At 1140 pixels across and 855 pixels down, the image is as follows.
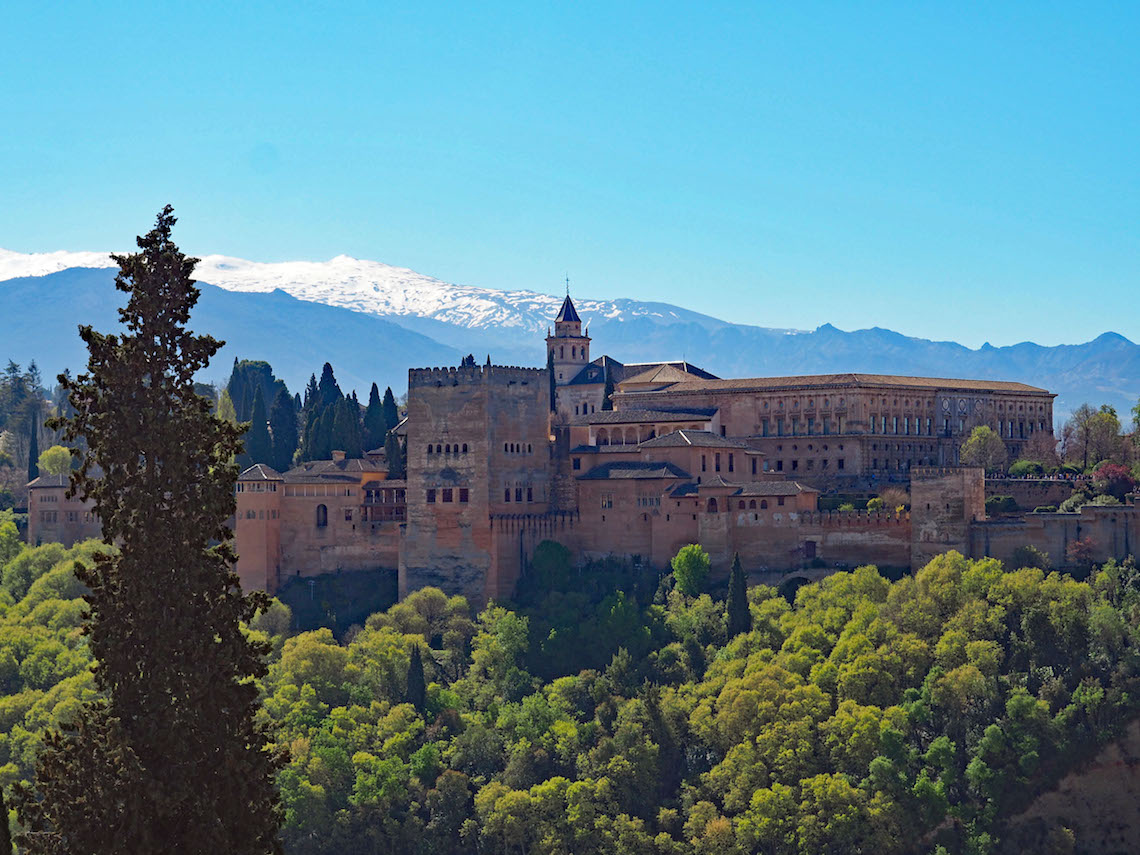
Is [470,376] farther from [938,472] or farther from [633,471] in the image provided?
[938,472]

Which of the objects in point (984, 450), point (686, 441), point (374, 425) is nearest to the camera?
point (686, 441)

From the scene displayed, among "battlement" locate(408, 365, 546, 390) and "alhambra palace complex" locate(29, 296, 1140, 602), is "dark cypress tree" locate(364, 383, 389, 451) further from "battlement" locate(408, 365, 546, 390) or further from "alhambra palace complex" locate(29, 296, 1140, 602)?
"battlement" locate(408, 365, 546, 390)

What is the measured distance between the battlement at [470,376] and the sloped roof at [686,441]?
535 cm

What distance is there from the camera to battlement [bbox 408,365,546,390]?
71.7 m

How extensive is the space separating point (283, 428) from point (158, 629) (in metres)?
66.2

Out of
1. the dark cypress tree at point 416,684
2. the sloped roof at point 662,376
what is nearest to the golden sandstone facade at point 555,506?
the dark cypress tree at point 416,684

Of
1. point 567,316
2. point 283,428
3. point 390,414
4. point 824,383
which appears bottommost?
point 283,428

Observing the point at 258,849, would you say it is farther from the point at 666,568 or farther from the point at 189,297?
the point at 666,568

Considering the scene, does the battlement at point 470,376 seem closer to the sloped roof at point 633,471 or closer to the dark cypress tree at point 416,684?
the sloped roof at point 633,471

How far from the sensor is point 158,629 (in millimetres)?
25078

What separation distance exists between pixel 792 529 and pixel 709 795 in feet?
43.1

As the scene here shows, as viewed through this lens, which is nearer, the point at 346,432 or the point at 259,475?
the point at 259,475

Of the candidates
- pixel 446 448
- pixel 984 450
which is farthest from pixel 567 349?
pixel 446 448

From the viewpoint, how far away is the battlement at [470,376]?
71.7m
